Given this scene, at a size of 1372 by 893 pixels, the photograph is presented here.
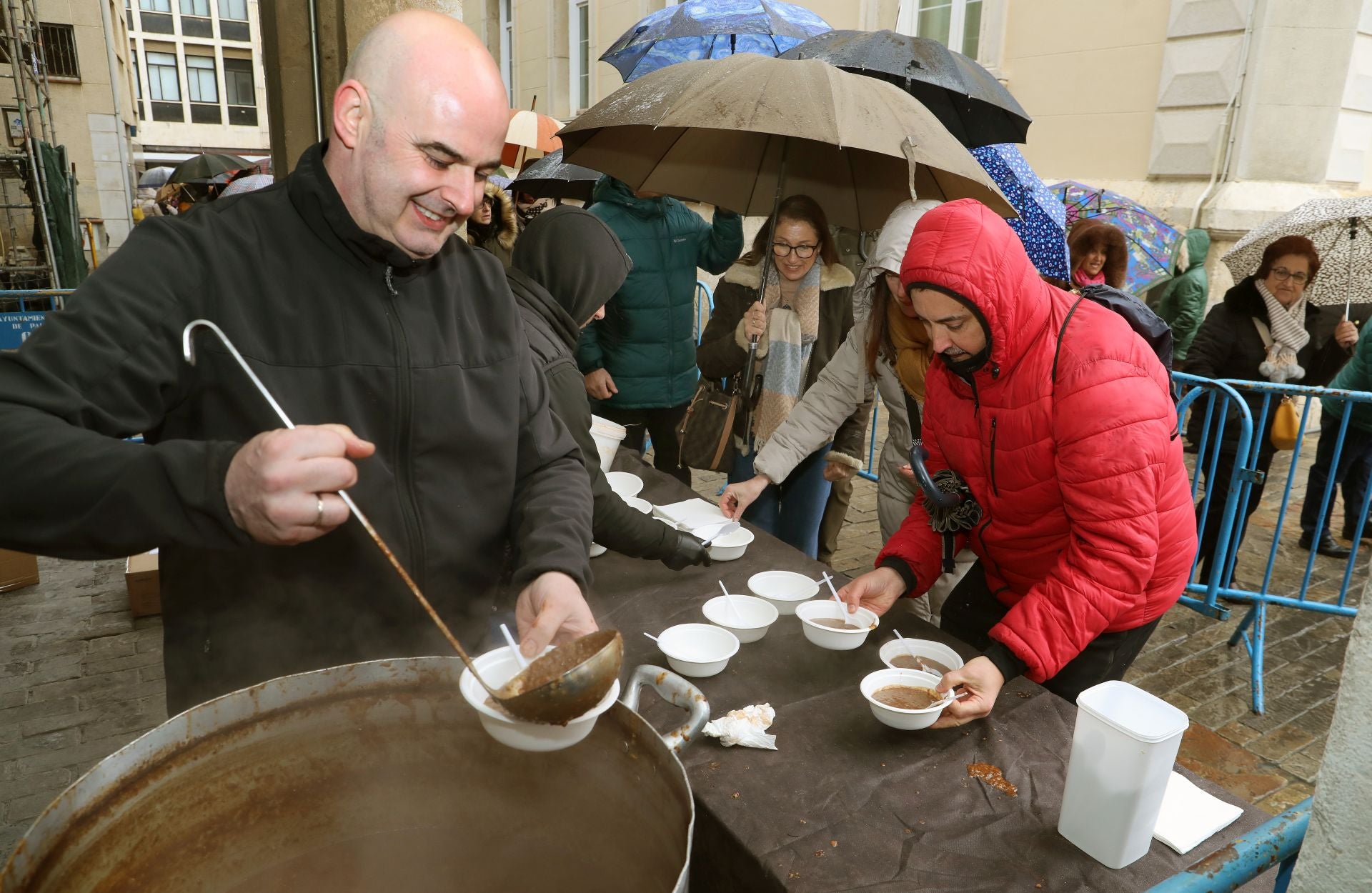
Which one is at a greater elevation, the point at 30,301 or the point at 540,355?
the point at 540,355

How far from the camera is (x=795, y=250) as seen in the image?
4059 millimetres

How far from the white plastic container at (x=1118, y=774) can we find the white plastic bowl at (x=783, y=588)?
973 millimetres

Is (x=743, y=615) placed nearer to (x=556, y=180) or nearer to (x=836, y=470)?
(x=836, y=470)

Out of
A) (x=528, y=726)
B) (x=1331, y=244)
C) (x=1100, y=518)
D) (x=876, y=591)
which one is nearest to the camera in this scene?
(x=528, y=726)

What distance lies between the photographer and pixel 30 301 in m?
9.12

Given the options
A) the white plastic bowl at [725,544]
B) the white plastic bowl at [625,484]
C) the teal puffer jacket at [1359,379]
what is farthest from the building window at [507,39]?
the white plastic bowl at [725,544]

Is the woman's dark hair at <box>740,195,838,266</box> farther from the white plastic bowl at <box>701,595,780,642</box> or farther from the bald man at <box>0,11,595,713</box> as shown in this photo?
the bald man at <box>0,11,595,713</box>

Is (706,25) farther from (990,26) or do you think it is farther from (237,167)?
(237,167)

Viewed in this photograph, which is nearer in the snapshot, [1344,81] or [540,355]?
[540,355]

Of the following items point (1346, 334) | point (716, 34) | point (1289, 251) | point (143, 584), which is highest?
point (716, 34)

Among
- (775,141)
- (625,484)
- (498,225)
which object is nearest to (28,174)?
(498,225)

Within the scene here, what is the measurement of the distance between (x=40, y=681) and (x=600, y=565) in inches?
124

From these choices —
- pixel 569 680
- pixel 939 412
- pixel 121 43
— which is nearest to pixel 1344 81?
pixel 939 412

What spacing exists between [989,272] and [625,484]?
5.48 ft
